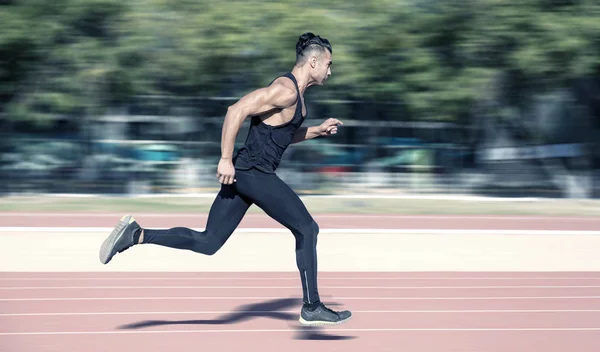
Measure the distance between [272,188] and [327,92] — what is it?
11.7 meters

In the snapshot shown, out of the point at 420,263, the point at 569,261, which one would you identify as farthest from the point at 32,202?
the point at 569,261

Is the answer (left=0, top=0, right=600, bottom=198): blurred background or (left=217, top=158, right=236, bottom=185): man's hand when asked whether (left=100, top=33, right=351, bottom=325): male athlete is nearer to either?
(left=217, top=158, right=236, bottom=185): man's hand

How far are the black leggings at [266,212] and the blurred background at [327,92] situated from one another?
10.3 metres

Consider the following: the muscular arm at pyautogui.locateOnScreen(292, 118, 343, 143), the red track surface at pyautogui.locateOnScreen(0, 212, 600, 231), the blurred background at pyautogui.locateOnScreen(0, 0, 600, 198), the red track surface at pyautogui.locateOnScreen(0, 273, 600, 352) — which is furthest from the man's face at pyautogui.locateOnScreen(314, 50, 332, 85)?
the blurred background at pyautogui.locateOnScreen(0, 0, 600, 198)

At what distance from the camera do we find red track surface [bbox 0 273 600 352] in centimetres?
521

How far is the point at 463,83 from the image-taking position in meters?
15.5

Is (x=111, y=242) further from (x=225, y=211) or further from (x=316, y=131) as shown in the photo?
(x=316, y=131)

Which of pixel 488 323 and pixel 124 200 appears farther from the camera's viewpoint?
pixel 124 200

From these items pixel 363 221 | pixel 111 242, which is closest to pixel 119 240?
pixel 111 242

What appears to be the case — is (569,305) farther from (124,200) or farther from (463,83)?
(124,200)

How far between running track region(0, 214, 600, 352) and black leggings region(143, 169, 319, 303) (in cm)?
49

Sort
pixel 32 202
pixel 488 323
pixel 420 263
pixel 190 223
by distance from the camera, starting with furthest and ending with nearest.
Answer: pixel 32 202
pixel 190 223
pixel 420 263
pixel 488 323

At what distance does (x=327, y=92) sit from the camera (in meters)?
16.5

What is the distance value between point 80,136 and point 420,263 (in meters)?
10.1
